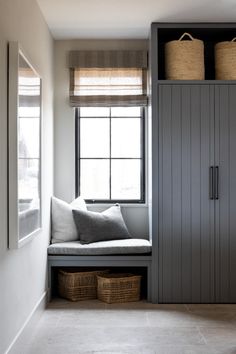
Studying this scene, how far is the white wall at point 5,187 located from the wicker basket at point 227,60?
5.42 ft

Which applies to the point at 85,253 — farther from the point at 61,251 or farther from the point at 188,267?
the point at 188,267

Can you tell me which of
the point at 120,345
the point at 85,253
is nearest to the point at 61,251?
the point at 85,253

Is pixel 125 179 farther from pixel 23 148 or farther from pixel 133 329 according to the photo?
pixel 23 148

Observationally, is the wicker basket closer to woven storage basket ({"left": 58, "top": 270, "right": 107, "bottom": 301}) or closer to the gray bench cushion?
the gray bench cushion

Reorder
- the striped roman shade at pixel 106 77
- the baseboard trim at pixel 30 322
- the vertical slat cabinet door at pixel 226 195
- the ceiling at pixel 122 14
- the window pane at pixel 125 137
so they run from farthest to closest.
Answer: the window pane at pixel 125 137 < the striped roman shade at pixel 106 77 < the vertical slat cabinet door at pixel 226 195 < the ceiling at pixel 122 14 < the baseboard trim at pixel 30 322

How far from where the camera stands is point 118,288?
463 cm

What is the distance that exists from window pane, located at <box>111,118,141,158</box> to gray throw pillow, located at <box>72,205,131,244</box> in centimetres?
75

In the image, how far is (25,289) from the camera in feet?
11.7

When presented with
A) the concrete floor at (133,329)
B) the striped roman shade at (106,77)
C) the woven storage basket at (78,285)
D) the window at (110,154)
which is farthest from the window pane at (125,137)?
the concrete floor at (133,329)

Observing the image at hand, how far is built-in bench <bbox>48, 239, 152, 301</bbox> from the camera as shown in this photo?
4637 mm

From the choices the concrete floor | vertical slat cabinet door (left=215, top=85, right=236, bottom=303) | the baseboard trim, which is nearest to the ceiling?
vertical slat cabinet door (left=215, top=85, right=236, bottom=303)

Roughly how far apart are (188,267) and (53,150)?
1833mm

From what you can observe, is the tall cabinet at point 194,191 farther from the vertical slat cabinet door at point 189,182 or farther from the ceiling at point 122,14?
the ceiling at point 122,14

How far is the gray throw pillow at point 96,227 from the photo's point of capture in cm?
485
